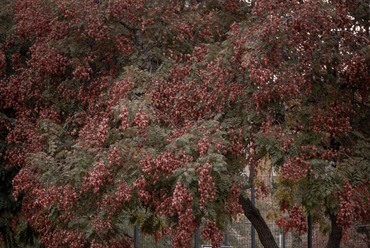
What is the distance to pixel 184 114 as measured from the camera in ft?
32.8

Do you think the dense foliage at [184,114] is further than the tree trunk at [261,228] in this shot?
No

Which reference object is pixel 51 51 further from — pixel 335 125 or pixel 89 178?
pixel 335 125

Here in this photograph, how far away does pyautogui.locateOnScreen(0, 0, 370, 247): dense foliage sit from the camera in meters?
9.05

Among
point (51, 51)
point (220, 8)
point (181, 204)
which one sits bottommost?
point (181, 204)

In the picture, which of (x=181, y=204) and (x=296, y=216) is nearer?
(x=181, y=204)

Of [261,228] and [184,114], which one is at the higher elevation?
[184,114]

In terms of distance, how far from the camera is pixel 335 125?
32.7ft

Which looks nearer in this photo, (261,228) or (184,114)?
(184,114)

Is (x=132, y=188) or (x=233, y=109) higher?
(x=233, y=109)

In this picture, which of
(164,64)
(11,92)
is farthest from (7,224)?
(164,64)

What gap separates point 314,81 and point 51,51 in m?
3.63

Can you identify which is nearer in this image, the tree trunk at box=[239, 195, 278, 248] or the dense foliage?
the dense foliage

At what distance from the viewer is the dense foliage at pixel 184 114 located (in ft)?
29.7

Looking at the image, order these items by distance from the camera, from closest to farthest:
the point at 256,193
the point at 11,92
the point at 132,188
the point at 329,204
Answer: the point at 132,188, the point at 329,204, the point at 11,92, the point at 256,193
